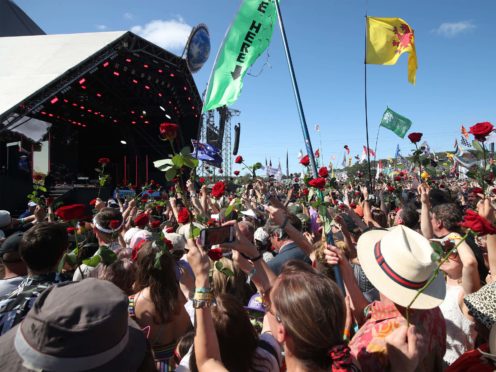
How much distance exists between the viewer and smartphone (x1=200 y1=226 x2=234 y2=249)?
1604 mm

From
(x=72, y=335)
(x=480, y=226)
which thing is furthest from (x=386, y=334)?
(x=72, y=335)

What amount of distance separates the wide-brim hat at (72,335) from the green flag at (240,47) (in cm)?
371

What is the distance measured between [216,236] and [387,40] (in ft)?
20.8

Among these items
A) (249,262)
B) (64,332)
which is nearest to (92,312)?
(64,332)

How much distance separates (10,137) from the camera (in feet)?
40.3

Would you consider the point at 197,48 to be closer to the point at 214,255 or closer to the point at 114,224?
the point at 114,224

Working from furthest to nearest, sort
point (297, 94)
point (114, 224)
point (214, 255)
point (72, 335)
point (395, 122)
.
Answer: point (395, 122), point (297, 94), point (114, 224), point (214, 255), point (72, 335)

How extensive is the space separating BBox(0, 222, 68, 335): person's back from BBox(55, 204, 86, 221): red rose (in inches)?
6.3

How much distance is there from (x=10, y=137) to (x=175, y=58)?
304 inches

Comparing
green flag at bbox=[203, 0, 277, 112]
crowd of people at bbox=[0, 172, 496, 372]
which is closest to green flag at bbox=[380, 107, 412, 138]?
green flag at bbox=[203, 0, 277, 112]

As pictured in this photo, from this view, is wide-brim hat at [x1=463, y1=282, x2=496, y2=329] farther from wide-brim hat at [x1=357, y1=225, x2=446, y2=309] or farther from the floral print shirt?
the floral print shirt

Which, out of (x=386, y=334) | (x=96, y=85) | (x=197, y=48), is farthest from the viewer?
(x=197, y=48)

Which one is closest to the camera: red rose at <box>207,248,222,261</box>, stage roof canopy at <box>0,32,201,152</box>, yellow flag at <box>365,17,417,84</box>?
red rose at <box>207,248,222,261</box>

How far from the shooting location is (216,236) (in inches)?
66.9
